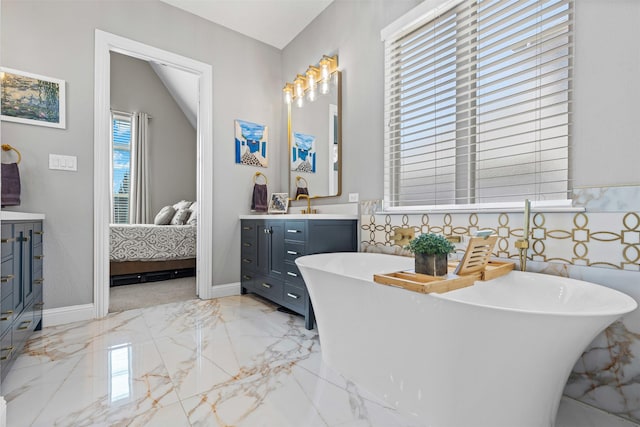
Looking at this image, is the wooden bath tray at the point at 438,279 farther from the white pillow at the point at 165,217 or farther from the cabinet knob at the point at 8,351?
the white pillow at the point at 165,217

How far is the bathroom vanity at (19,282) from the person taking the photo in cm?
146

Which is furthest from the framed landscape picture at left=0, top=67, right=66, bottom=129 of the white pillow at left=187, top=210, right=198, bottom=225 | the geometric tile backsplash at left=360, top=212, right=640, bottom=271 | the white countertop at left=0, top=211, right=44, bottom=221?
the geometric tile backsplash at left=360, top=212, right=640, bottom=271

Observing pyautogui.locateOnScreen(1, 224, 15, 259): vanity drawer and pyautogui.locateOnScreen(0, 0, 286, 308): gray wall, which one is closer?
pyautogui.locateOnScreen(1, 224, 15, 259): vanity drawer

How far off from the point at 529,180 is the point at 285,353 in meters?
1.64

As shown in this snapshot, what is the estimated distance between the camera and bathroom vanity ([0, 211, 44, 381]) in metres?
1.46

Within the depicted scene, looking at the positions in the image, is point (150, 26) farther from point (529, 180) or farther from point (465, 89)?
point (529, 180)

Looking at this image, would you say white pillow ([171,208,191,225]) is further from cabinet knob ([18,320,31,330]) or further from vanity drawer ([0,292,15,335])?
vanity drawer ([0,292,15,335])

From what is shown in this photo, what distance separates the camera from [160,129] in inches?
212

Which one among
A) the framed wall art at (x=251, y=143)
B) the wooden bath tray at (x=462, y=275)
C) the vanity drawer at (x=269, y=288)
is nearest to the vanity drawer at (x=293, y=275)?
the vanity drawer at (x=269, y=288)

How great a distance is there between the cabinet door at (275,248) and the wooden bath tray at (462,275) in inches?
53.5

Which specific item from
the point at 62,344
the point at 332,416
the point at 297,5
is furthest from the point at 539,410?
the point at 297,5

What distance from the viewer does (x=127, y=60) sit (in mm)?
5012

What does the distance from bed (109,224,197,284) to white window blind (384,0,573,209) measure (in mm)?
2713

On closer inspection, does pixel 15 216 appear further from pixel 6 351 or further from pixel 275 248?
pixel 275 248
